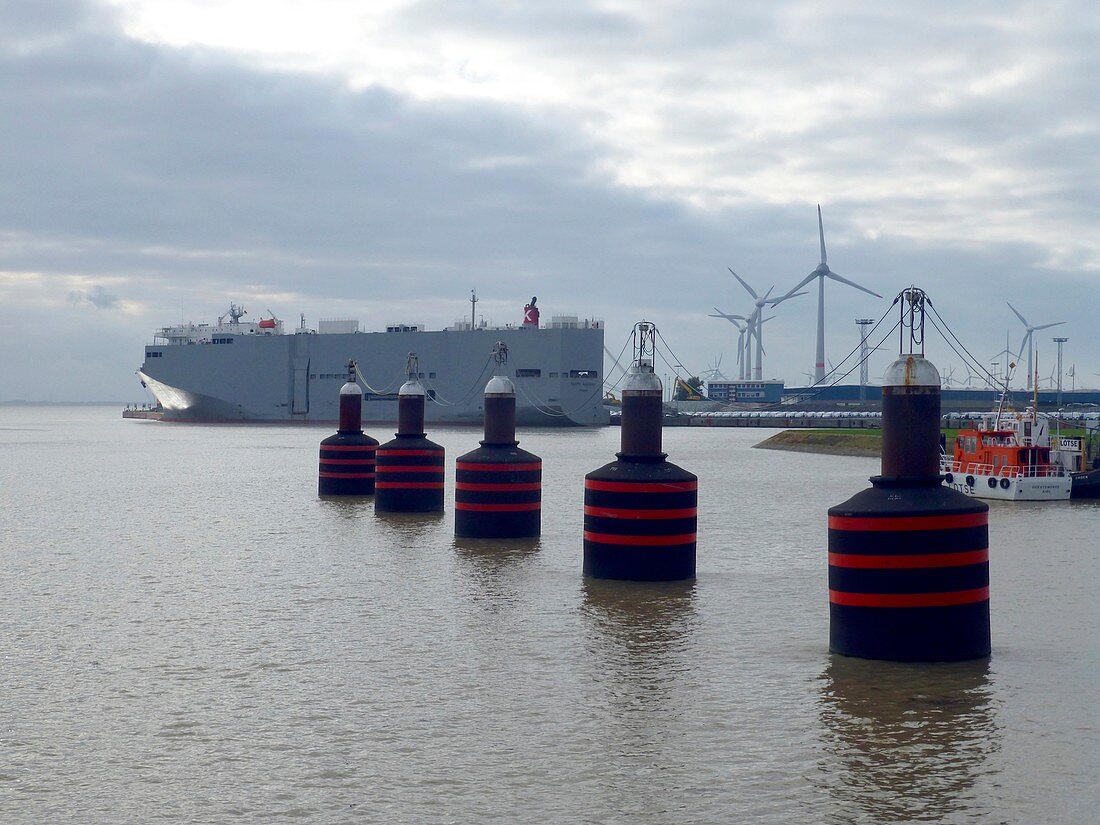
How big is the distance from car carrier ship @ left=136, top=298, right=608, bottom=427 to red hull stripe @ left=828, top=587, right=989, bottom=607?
11051 cm

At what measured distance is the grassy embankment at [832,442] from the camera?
295ft

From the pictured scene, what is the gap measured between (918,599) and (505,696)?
488 centimetres

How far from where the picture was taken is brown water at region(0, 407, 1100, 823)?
33.8ft

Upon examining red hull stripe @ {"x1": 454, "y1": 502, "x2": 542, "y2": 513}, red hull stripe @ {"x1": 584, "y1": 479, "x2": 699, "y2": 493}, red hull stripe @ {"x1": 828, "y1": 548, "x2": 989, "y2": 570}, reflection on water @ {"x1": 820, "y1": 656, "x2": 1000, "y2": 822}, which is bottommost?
reflection on water @ {"x1": 820, "y1": 656, "x2": 1000, "y2": 822}

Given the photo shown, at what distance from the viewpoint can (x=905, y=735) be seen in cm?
1206

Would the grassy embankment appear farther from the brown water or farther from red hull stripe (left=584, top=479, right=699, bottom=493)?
red hull stripe (left=584, top=479, right=699, bottom=493)

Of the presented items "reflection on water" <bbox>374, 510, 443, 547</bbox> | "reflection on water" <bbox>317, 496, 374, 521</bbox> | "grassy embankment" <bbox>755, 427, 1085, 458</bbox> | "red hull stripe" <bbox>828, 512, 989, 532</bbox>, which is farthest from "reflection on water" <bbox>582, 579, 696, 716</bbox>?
"grassy embankment" <bbox>755, 427, 1085, 458</bbox>

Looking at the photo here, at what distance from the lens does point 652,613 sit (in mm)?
18844

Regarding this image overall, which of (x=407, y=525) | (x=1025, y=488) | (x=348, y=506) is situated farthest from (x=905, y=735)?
(x=1025, y=488)

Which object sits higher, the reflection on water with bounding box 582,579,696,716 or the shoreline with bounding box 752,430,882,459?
the reflection on water with bounding box 582,579,696,716

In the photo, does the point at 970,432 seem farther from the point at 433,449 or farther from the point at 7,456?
the point at 7,456

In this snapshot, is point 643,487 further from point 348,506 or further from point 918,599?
point 348,506

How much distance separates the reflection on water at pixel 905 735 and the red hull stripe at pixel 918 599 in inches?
31.4

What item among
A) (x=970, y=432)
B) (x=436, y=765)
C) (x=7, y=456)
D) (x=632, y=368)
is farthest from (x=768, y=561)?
(x=7, y=456)
